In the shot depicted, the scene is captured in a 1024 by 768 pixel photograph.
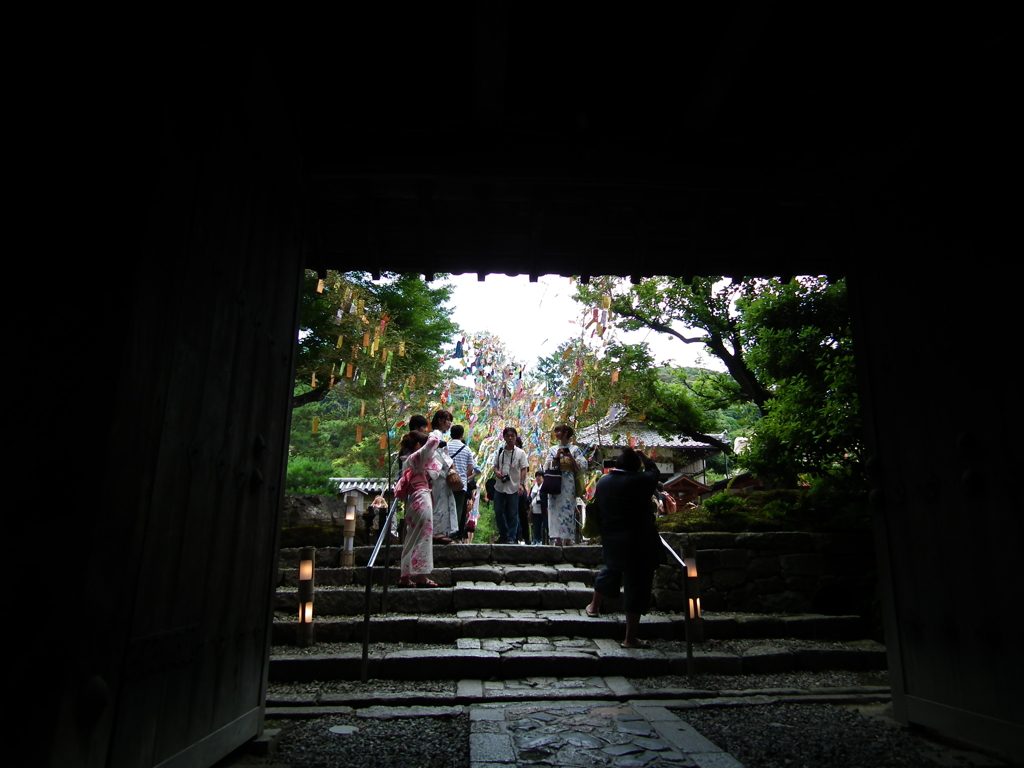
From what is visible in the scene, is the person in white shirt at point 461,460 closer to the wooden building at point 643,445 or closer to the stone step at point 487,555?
the stone step at point 487,555

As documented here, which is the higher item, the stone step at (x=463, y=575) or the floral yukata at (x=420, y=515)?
the floral yukata at (x=420, y=515)

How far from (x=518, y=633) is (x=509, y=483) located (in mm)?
2996

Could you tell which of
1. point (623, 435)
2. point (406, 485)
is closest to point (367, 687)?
point (406, 485)

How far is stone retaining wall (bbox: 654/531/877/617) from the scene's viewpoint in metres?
6.41

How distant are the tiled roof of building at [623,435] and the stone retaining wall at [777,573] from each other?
23.6 ft

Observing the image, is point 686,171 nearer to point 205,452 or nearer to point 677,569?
point 205,452

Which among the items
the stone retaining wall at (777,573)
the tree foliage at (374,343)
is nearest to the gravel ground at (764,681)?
the stone retaining wall at (777,573)

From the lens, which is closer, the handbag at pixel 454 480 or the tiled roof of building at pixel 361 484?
the handbag at pixel 454 480

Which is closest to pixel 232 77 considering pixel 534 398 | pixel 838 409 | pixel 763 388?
pixel 838 409

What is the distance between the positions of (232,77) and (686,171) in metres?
2.47

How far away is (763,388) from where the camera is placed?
12.3 meters

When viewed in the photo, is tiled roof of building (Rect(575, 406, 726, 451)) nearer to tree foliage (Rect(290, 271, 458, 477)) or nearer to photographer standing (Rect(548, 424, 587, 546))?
tree foliage (Rect(290, 271, 458, 477))

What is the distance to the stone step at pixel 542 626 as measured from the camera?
5.38 m

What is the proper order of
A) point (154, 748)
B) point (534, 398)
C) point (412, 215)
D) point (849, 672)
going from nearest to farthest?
point (154, 748) → point (412, 215) → point (849, 672) → point (534, 398)
